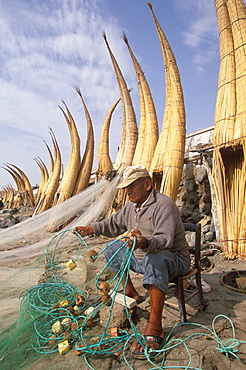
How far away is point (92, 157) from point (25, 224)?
4.59 meters

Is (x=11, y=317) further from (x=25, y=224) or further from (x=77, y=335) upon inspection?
(x=25, y=224)

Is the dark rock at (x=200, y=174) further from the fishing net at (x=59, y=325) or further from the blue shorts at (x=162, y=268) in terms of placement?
the blue shorts at (x=162, y=268)

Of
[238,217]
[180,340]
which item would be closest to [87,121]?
[238,217]

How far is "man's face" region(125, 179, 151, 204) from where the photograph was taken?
213 cm

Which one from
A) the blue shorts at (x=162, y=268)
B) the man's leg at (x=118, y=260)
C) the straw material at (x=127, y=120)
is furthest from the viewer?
the straw material at (x=127, y=120)

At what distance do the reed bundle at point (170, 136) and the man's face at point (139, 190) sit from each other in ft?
10.6

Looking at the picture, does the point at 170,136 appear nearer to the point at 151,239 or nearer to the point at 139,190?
the point at 139,190

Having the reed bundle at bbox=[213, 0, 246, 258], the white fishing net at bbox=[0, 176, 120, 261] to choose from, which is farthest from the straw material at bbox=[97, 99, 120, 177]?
the reed bundle at bbox=[213, 0, 246, 258]

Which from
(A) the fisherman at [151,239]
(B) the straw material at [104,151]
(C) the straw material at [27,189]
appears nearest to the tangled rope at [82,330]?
(A) the fisherman at [151,239]

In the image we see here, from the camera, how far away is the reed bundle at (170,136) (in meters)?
5.39

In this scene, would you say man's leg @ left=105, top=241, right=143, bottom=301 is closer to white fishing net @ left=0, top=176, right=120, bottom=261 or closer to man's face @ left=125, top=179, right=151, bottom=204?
man's face @ left=125, top=179, right=151, bottom=204

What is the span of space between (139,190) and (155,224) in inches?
13.9

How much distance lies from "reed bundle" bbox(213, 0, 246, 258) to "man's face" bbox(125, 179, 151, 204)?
9.16ft

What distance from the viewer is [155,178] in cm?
591
